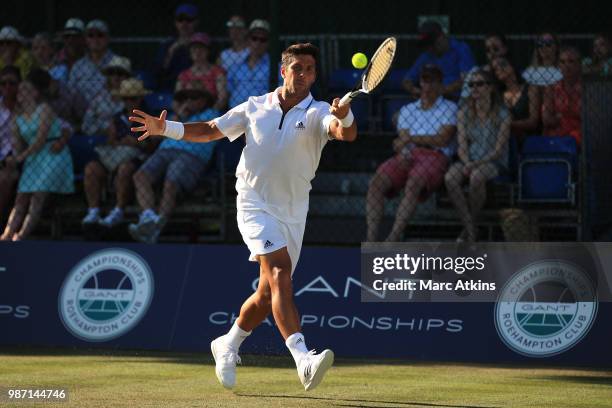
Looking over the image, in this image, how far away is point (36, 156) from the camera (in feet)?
34.3

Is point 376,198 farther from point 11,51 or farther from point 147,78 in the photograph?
point 11,51

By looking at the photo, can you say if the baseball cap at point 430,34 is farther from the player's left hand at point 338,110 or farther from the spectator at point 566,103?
the player's left hand at point 338,110

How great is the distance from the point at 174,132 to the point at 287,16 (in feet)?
22.6

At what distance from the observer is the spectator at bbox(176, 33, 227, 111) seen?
10578 mm

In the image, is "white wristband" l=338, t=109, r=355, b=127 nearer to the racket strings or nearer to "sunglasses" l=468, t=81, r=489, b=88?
the racket strings

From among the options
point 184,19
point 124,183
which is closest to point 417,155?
point 124,183

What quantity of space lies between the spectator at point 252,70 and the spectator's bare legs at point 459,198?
1.83m

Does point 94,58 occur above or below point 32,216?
above

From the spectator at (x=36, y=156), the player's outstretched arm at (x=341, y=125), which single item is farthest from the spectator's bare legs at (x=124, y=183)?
the player's outstretched arm at (x=341, y=125)

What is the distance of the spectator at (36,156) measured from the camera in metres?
10.4

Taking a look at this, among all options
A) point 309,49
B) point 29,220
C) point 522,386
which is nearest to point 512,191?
point 522,386

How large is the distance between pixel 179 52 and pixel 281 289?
205 inches

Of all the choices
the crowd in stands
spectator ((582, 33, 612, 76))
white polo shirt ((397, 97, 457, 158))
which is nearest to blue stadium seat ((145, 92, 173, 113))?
the crowd in stands

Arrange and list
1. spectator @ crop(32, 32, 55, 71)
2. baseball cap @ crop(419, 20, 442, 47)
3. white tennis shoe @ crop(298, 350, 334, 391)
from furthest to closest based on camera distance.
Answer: spectator @ crop(32, 32, 55, 71) < baseball cap @ crop(419, 20, 442, 47) < white tennis shoe @ crop(298, 350, 334, 391)
